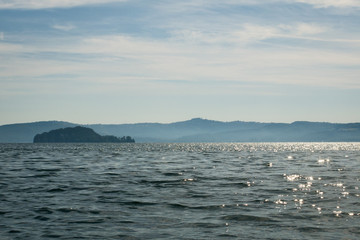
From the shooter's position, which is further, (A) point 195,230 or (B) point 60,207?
(B) point 60,207

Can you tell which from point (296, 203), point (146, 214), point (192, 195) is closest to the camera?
point (146, 214)

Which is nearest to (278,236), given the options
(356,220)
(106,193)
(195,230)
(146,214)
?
(195,230)

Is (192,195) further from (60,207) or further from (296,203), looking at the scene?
(60,207)

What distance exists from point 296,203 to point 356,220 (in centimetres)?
484

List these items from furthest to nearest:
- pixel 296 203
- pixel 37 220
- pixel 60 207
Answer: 1. pixel 296 203
2. pixel 60 207
3. pixel 37 220

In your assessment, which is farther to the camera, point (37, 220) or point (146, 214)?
point (146, 214)

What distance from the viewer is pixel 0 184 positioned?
31625mm

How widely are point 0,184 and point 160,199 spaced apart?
13.8m

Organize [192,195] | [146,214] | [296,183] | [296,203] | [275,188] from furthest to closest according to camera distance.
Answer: [296,183] → [275,188] → [192,195] → [296,203] → [146,214]

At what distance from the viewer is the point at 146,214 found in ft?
66.3

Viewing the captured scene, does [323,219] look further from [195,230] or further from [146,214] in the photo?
[146,214]

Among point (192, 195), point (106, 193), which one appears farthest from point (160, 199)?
point (106, 193)

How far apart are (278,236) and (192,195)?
1104 cm

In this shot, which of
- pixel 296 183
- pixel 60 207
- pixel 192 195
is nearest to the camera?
pixel 60 207
